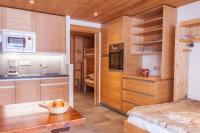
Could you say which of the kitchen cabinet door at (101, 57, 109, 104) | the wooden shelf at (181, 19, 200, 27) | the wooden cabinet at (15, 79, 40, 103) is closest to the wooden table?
the wooden cabinet at (15, 79, 40, 103)

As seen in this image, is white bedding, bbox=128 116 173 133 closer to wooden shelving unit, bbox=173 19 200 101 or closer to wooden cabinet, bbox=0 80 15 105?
wooden shelving unit, bbox=173 19 200 101

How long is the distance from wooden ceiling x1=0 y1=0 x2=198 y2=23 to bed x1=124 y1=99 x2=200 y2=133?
192 cm

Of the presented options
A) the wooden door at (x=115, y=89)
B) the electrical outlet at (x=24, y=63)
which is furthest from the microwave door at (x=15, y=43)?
the wooden door at (x=115, y=89)

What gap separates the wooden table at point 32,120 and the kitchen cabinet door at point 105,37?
297 cm

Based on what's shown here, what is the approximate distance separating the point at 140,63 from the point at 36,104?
286 centimetres

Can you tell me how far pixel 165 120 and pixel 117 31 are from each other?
2.63 m

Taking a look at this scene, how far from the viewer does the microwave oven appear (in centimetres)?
321

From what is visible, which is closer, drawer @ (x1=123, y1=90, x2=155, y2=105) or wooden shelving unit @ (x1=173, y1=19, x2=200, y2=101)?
wooden shelving unit @ (x1=173, y1=19, x2=200, y2=101)

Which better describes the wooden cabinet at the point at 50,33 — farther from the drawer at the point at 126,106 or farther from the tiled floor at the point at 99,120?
the drawer at the point at 126,106

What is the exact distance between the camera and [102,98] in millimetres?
4602

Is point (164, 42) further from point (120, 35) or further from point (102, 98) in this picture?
point (102, 98)

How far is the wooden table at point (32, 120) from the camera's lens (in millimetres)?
1147

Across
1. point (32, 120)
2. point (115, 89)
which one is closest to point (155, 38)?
point (115, 89)

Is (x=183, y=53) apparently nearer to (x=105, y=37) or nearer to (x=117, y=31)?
(x=117, y=31)
